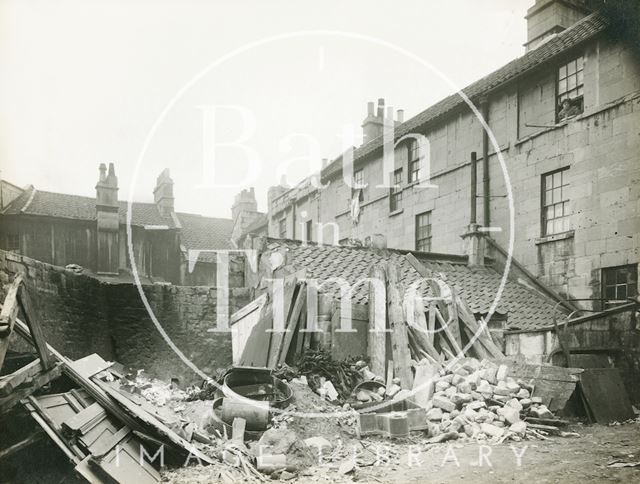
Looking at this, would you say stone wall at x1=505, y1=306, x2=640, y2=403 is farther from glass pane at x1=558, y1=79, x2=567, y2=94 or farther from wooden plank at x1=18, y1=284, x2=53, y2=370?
wooden plank at x1=18, y1=284, x2=53, y2=370

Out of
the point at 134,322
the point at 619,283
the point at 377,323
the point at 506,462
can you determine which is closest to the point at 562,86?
the point at 619,283

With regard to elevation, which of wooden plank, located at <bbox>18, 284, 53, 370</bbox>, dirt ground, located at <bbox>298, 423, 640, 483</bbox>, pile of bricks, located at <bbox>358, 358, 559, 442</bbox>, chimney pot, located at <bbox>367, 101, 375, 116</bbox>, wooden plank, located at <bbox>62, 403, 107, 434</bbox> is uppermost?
chimney pot, located at <bbox>367, 101, 375, 116</bbox>

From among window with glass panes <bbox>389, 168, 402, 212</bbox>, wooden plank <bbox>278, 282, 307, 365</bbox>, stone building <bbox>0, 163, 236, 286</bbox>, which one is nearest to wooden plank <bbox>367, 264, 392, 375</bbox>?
wooden plank <bbox>278, 282, 307, 365</bbox>

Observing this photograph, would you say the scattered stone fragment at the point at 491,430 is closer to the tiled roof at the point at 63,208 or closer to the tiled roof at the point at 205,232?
the tiled roof at the point at 63,208

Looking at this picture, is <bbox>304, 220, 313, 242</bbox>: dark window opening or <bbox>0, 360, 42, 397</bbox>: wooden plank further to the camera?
<bbox>304, 220, 313, 242</bbox>: dark window opening

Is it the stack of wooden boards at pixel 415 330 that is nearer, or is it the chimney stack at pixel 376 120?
the stack of wooden boards at pixel 415 330

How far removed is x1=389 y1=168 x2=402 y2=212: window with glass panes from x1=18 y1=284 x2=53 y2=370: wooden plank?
52.9 ft

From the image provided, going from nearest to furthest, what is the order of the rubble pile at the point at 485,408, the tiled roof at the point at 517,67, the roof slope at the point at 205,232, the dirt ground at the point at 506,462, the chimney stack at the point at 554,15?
the dirt ground at the point at 506,462 < the rubble pile at the point at 485,408 < the tiled roof at the point at 517,67 < the chimney stack at the point at 554,15 < the roof slope at the point at 205,232

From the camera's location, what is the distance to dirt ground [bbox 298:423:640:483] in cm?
549

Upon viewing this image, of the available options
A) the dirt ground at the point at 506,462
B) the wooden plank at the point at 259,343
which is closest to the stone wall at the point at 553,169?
the dirt ground at the point at 506,462

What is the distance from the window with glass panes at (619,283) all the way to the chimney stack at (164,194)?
26.3m

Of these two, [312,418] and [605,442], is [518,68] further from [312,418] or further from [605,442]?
[312,418]

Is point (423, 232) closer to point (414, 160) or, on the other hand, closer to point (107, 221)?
point (414, 160)

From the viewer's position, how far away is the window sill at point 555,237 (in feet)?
42.8
